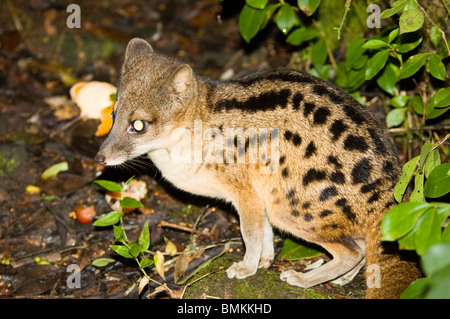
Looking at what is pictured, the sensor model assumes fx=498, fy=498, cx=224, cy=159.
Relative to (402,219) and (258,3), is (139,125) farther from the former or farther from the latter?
(402,219)

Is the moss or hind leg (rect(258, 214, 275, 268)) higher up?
hind leg (rect(258, 214, 275, 268))

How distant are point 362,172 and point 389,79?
1814 mm

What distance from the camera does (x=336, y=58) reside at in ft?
23.9

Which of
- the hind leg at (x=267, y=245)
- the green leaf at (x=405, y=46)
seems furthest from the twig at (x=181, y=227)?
the green leaf at (x=405, y=46)

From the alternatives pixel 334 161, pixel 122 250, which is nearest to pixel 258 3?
pixel 334 161

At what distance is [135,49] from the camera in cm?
566

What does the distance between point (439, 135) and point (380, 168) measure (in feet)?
6.79

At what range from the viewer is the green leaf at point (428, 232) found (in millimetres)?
3186

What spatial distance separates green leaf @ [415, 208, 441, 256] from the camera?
3.19 metres

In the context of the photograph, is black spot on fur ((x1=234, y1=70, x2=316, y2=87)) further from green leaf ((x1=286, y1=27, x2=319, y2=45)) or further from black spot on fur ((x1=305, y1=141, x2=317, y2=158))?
green leaf ((x1=286, y1=27, x2=319, y2=45))

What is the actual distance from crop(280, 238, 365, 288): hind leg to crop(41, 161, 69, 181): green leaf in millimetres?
3436

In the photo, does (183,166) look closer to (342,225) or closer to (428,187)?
(342,225)

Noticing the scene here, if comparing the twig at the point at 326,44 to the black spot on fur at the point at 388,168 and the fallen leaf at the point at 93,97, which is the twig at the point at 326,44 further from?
the fallen leaf at the point at 93,97

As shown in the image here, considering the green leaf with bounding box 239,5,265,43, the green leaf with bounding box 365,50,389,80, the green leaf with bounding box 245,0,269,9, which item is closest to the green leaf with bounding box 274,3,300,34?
the green leaf with bounding box 239,5,265,43
